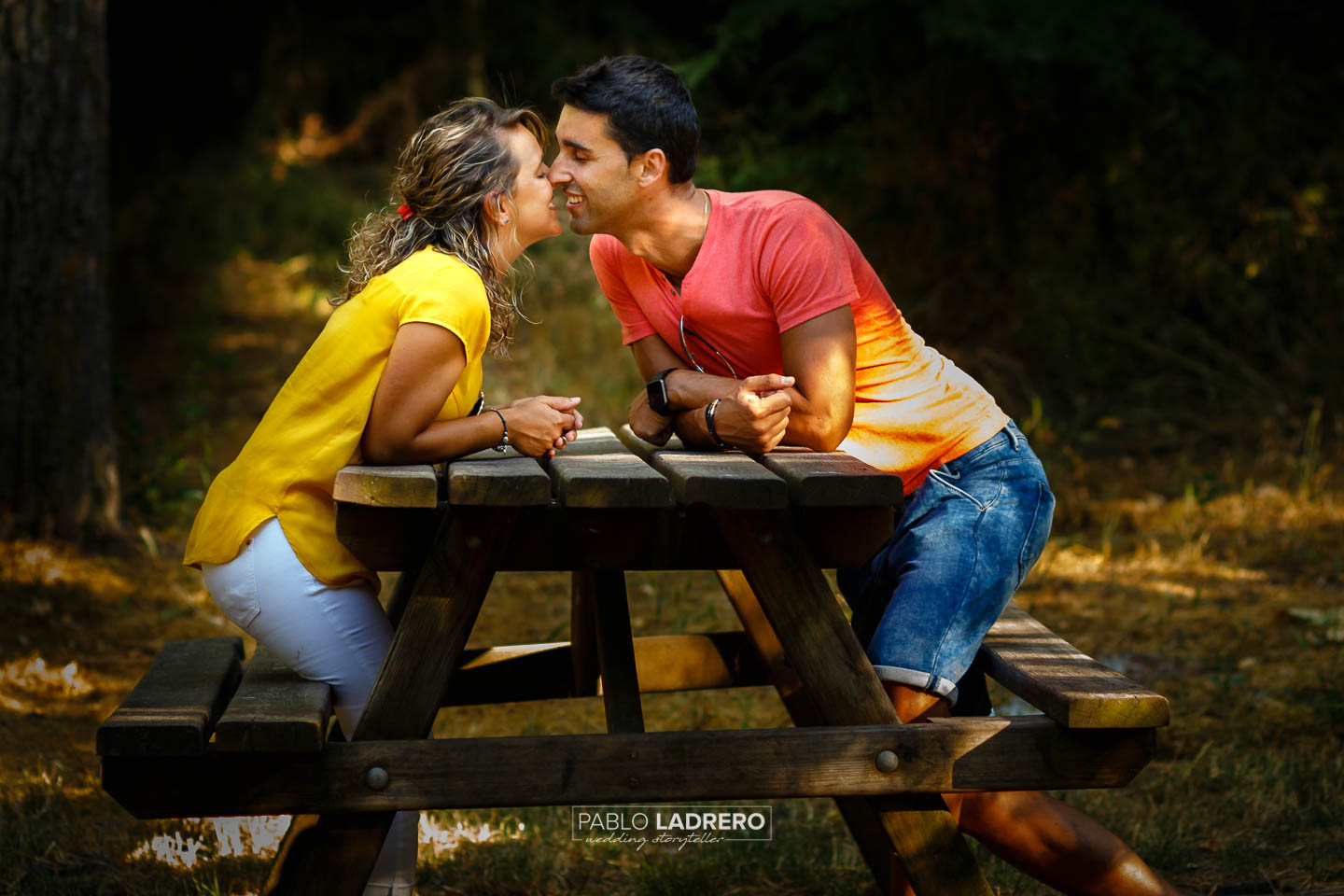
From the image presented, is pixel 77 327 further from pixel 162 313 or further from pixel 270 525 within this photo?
pixel 162 313

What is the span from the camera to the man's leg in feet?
7.90

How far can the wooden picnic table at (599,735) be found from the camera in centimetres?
209

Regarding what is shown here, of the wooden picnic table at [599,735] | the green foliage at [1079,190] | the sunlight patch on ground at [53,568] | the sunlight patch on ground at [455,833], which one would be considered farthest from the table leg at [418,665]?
the green foliage at [1079,190]

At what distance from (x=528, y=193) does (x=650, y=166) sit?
0.92 ft

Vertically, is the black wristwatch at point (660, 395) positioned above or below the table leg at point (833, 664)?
above

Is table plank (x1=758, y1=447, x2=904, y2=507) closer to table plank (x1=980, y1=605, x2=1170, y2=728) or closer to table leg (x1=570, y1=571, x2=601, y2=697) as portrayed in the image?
table plank (x1=980, y1=605, x2=1170, y2=728)

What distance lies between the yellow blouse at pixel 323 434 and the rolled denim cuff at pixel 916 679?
99 cm

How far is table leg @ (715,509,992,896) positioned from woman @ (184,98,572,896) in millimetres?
496

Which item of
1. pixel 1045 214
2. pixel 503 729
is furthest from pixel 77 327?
pixel 1045 214

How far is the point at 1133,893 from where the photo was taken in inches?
95.6

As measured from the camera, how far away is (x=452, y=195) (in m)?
2.60

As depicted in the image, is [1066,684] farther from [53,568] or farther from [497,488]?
[53,568]

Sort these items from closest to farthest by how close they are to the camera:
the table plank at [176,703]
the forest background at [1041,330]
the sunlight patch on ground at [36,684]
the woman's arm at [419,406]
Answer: the table plank at [176,703] → the woman's arm at [419,406] → the forest background at [1041,330] → the sunlight patch on ground at [36,684]

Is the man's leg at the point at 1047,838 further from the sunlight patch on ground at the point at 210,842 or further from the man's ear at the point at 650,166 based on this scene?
the sunlight patch on ground at the point at 210,842
